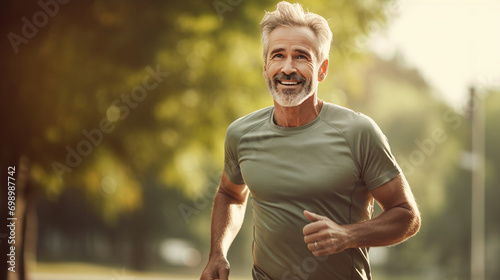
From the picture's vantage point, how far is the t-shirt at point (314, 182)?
11.3 feet

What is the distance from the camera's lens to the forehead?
11.8ft

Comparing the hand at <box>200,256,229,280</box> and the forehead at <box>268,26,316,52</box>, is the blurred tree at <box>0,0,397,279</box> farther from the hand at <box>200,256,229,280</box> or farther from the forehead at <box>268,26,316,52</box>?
the hand at <box>200,256,229,280</box>

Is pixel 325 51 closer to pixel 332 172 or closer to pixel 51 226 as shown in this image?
pixel 332 172

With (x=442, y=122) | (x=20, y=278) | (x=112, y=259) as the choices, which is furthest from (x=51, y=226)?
(x=20, y=278)

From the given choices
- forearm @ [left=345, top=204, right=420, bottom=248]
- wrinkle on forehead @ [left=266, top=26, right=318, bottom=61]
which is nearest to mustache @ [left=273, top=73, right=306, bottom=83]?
wrinkle on forehead @ [left=266, top=26, right=318, bottom=61]

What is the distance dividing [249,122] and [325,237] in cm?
95

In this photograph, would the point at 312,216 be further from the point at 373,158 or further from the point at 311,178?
the point at 373,158

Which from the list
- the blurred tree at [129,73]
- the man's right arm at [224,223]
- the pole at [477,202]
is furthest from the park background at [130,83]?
the pole at [477,202]

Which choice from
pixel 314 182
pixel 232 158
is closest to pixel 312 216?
pixel 314 182

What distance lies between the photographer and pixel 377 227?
3.36 metres

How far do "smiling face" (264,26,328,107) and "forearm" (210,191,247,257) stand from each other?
2.62ft

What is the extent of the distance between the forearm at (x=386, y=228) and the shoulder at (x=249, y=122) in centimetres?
85

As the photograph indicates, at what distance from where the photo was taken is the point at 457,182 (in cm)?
3512

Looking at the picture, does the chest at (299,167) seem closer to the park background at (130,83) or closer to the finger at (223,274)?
the finger at (223,274)
